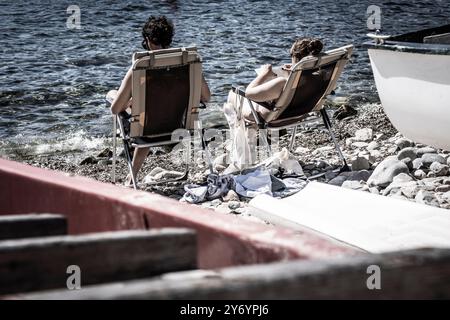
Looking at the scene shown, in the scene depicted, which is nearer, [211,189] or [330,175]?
[211,189]

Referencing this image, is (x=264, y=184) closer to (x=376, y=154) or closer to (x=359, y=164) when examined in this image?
(x=359, y=164)

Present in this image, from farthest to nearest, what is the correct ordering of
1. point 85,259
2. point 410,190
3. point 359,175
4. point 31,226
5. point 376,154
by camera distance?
point 376,154 → point 359,175 → point 410,190 → point 31,226 → point 85,259

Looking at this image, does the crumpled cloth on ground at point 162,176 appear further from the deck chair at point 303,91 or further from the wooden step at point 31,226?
the wooden step at point 31,226

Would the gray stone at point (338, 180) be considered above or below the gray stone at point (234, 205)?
above

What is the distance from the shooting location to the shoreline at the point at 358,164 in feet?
23.6

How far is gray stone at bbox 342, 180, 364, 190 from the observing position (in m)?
7.44

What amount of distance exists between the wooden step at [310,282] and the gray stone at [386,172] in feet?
18.5

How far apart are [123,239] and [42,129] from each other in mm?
11045

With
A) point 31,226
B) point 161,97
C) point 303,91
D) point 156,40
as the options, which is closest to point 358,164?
point 303,91

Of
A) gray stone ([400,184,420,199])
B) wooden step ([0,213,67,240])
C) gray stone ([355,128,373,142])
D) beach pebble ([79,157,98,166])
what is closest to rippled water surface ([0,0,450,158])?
beach pebble ([79,157,98,166])

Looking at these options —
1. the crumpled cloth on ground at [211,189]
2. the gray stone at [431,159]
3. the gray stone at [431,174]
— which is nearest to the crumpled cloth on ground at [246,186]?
the crumpled cloth on ground at [211,189]

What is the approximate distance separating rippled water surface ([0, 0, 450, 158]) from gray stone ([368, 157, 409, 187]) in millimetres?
5064

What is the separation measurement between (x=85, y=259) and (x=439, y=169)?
593cm

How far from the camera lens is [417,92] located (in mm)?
7434
